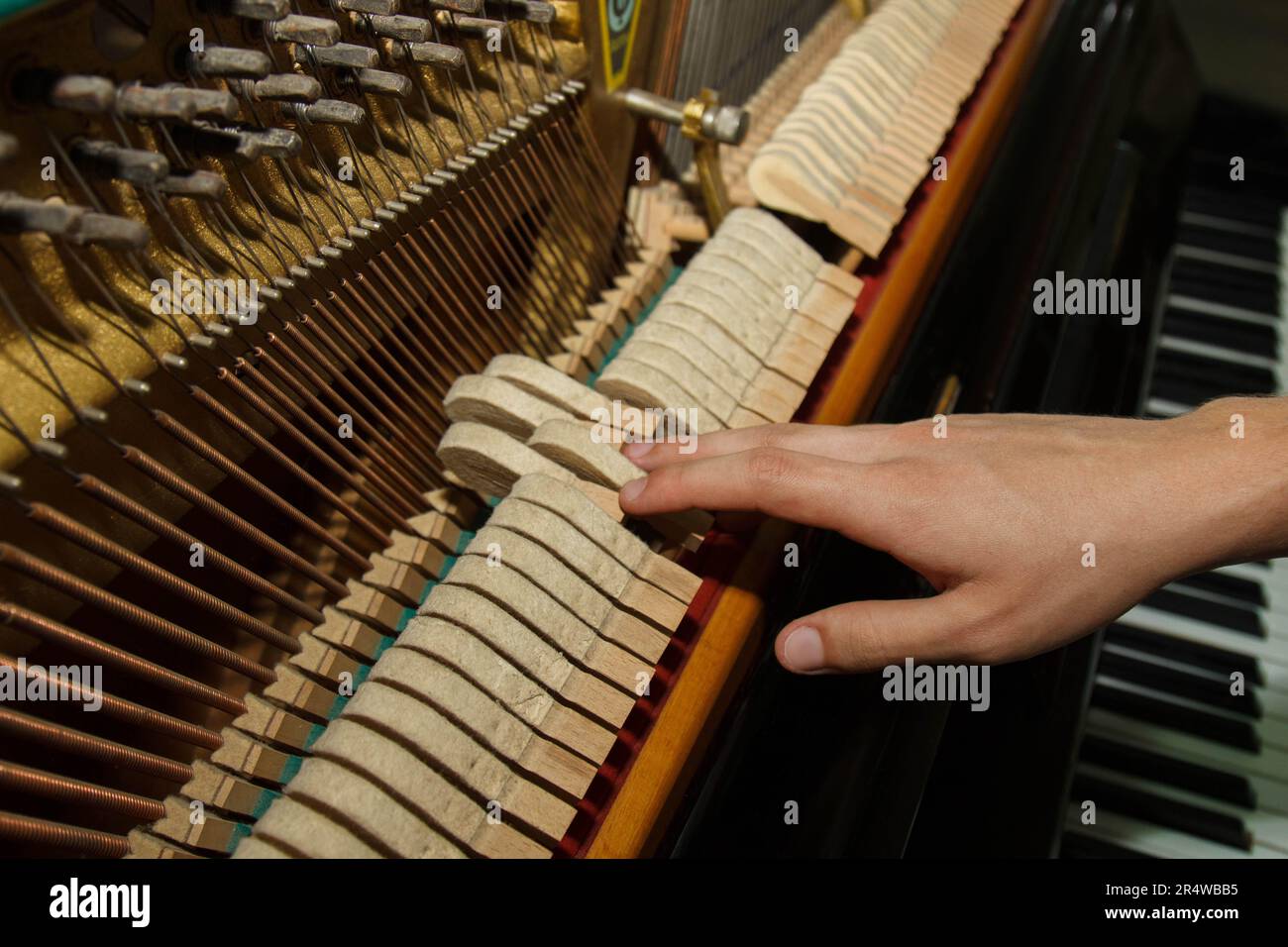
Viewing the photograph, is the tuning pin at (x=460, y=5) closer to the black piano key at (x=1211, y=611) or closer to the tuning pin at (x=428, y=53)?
the tuning pin at (x=428, y=53)

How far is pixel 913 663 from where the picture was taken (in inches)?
47.6

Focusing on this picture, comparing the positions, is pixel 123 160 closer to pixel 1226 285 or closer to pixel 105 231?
pixel 105 231

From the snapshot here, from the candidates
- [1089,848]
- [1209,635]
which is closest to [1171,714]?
[1209,635]

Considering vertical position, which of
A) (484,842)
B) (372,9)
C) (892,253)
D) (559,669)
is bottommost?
(484,842)

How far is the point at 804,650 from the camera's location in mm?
1170

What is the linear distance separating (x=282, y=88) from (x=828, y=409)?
2.97 feet

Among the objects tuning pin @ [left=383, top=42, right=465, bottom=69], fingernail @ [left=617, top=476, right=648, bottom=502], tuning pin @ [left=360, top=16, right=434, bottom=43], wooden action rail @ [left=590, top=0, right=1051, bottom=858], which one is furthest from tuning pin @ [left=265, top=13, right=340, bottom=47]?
wooden action rail @ [left=590, top=0, right=1051, bottom=858]

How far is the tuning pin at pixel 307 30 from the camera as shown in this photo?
1061 millimetres

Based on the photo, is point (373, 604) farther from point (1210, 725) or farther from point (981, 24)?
point (981, 24)

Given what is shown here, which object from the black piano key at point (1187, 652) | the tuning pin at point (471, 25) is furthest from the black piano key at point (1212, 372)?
the tuning pin at point (471, 25)

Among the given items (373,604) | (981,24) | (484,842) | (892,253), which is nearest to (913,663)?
(484,842)

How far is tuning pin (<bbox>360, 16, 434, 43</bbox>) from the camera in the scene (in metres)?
1.22

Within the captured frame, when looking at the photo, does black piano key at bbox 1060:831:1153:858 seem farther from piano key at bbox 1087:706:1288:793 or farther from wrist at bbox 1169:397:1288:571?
wrist at bbox 1169:397:1288:571

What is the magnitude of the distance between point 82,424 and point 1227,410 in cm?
143
